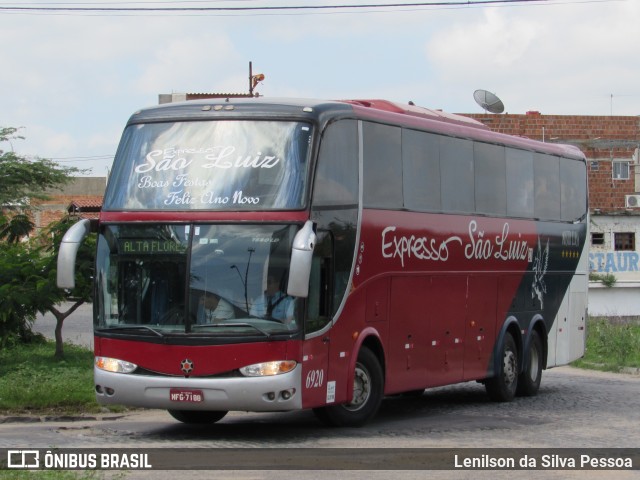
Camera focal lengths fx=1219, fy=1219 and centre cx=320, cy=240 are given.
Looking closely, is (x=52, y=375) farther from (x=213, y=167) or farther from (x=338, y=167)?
(x=338, y=167)

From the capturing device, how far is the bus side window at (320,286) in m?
13.5

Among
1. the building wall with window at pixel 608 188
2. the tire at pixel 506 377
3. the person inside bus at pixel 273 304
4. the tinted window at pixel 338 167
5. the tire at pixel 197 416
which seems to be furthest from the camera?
the building wall with window at pixel 608 188

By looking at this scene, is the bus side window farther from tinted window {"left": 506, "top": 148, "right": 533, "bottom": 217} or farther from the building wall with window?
the building wall with window

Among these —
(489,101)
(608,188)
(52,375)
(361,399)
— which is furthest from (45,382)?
(608,188)

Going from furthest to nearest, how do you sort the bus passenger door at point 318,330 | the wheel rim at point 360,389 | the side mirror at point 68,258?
1. the wheel rim at point 360,389
2. the side mirror at point 68,258
3. the bus passenger door at point 318,330

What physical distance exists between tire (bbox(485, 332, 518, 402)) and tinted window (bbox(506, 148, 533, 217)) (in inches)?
78.9

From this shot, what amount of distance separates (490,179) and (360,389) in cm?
503

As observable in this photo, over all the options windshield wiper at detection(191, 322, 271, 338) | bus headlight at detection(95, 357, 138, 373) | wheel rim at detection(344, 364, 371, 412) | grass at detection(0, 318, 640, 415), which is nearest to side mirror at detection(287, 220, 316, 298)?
windshield wiper at detection(191, 322, 271, 338)

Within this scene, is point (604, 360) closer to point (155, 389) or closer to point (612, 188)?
point (155, 389)

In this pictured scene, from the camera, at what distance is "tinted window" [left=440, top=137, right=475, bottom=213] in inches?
666

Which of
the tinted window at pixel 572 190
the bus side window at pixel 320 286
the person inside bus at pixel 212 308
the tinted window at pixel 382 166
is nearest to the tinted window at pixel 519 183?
A: the tinted window at pixel 572 190

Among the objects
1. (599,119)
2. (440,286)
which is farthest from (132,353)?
(599,119)

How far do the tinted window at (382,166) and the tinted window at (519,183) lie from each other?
3.88 m

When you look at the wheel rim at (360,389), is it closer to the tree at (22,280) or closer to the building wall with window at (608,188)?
the tree at (22,280)
